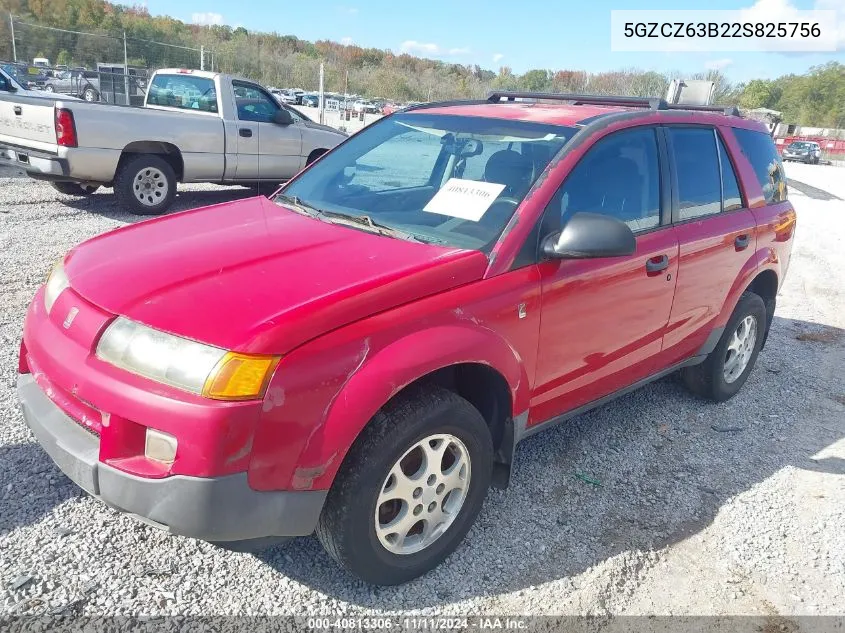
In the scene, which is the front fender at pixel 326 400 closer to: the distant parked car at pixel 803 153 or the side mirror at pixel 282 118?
the side mirror at pixel 282 118

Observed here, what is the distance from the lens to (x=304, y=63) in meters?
54.8

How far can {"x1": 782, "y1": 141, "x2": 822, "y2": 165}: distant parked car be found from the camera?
37.8m

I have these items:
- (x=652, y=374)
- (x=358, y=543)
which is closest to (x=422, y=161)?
(x=652, y=374)

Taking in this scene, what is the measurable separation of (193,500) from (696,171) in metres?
3.21

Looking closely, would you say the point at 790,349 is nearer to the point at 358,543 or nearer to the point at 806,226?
the point at 358,543

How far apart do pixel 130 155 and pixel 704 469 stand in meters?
7.60

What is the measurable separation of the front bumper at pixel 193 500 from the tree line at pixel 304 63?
1164 centimetres

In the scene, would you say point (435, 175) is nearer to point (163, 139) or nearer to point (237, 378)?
point (237, 378)

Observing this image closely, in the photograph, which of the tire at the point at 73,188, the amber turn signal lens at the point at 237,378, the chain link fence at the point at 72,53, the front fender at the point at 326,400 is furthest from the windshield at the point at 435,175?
the chain link fence at the point at 72,53

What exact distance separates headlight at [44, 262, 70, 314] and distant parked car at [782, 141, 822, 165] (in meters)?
42.3

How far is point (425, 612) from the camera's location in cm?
251

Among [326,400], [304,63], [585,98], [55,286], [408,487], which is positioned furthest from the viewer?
[304,63]

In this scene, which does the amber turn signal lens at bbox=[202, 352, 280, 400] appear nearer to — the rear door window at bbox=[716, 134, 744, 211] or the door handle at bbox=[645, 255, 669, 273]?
the door handle at bbox=[645, 255, 669, 273]

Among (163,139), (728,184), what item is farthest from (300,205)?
(163,139)
